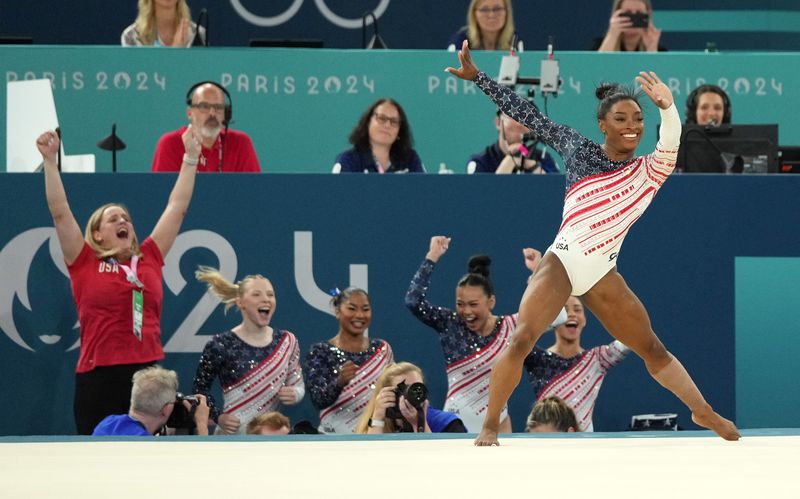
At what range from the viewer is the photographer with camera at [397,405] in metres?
6.19

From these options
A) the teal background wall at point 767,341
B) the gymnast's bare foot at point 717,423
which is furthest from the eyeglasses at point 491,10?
the gymnast's bare foot at point 717,423

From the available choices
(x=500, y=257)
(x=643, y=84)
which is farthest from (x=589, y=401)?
(x=643, y=84)

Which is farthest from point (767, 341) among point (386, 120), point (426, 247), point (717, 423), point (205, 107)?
point (205, 107)

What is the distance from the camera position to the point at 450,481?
13.4 feet

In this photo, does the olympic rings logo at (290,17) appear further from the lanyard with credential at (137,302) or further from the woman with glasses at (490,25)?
the lanyard with credential at (137,302)

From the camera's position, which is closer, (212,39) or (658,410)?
(658,410)

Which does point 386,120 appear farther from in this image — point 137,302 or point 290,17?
point 290,17

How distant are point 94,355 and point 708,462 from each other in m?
3.41

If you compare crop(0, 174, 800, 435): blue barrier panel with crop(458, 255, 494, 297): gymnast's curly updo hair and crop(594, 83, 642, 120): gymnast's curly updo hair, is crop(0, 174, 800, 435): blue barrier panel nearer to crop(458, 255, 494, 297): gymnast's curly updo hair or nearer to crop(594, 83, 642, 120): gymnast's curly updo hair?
crop(458, 255, 494, 297): gymnast's curly updo hair

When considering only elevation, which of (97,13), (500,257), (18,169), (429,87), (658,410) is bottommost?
(658,410)

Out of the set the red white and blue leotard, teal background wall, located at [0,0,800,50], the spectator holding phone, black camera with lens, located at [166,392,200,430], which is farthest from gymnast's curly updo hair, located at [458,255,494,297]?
teal background wall, located at [0,0,800,50]

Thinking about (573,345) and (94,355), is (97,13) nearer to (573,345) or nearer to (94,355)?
(94,355)

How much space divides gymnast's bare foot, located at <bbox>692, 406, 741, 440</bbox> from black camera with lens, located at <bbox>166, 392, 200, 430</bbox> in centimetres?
236

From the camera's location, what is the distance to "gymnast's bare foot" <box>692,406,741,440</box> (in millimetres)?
5371
